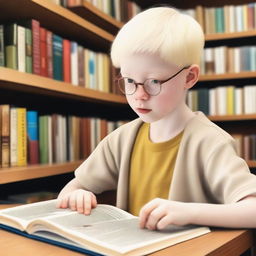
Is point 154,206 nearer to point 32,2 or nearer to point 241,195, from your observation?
point 241,195

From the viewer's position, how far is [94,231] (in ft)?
1.98

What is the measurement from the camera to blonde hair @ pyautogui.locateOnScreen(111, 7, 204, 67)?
0.76 m

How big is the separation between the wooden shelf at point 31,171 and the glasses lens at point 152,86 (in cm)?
81

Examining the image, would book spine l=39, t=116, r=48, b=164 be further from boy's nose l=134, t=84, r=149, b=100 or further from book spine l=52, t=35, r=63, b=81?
boy's nose l=134, t=84, r=149, b=100

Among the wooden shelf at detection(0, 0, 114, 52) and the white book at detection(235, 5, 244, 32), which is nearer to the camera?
the wooden shelf at detection(0, 0, 114, 52)

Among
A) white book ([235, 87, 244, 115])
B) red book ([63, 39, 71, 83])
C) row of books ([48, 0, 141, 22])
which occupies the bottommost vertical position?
white book ([235, 87, 244, 115])

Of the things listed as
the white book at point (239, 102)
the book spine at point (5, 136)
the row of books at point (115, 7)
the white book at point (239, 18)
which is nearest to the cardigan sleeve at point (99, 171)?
the book spine at point (5, 136)

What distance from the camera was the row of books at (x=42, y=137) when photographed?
155 centimetres

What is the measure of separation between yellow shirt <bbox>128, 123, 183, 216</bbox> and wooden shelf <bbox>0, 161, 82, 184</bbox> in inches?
25.8

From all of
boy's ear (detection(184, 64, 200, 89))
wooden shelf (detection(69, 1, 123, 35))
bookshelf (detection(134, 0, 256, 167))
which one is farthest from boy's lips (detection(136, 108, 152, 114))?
bookshelf (detection(134, 0, 256, 167))

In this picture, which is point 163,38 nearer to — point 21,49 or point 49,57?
point 21,49

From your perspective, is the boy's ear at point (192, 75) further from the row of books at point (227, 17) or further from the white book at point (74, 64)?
the row of books at point (227, 17)

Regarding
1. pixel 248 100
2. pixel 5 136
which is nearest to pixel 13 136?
pixel 5 136

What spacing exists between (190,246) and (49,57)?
1369 mm
